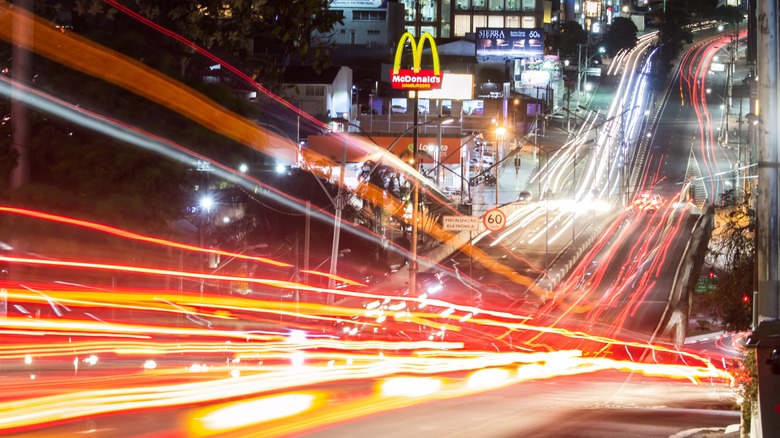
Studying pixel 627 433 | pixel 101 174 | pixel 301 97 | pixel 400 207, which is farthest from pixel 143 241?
pixel 301 97

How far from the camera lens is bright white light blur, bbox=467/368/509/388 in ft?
72.6

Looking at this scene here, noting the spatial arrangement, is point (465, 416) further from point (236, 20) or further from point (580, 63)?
point (580, 63)

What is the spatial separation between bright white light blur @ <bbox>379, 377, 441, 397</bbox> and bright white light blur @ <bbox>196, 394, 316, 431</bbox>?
2254 millimetres

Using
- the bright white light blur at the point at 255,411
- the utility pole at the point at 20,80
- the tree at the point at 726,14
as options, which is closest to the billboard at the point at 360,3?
the tree at the point at 726,14

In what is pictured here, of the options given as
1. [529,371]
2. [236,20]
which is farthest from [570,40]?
[236,20]

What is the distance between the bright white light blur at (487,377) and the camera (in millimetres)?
22130

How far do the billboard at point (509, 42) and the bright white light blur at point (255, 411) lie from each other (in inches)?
3981

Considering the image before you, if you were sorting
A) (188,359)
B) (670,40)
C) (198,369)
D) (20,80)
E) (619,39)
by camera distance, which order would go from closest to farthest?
1. (20,80)
2. (198,369)
3. (188,359)
4. (670,40)
5. (619,39)

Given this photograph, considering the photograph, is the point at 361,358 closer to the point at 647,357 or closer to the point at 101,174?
the point at 101,174

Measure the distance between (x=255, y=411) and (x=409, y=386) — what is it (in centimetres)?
632

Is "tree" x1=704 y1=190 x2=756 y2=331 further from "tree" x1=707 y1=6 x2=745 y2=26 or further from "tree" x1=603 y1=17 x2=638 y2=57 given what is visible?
"tree" x1=707 y1=6 x2=745 y2=26

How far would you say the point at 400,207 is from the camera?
5634 cm

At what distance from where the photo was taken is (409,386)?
809 inches

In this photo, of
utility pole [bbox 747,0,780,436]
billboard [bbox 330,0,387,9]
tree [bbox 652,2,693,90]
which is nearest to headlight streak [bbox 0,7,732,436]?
utility pole [bbox 747,0,780,436]
